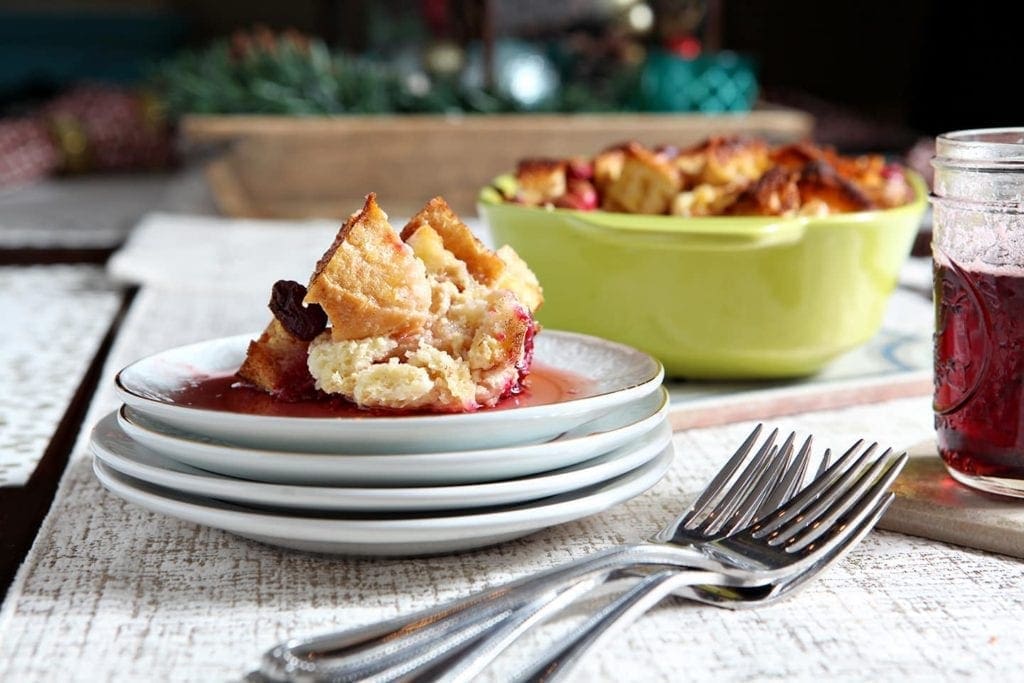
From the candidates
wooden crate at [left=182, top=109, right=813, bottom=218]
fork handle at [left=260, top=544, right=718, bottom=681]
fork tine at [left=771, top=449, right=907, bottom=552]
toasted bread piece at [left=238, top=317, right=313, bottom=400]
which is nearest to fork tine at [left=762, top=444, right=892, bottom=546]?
fork tine at [left=771, top=449, right=907, bottom=552]

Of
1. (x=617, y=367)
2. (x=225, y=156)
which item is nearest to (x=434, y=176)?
(x=225, y=156)

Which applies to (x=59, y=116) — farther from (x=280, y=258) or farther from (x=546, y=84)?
(x=280, y=258)

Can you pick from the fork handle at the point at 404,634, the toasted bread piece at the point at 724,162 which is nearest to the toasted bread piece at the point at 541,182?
the toasted bread piece at the point at 724,162

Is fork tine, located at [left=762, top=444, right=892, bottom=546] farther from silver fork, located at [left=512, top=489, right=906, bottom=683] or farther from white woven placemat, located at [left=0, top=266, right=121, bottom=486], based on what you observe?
white woven placemat, located at [left=0, top=266, right=121, bottom=486]

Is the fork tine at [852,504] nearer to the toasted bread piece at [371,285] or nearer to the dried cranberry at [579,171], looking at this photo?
the toasted bread piece at [371,285]

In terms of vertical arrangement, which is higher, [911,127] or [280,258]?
[280,258]

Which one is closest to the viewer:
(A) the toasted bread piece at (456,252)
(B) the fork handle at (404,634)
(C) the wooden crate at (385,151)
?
(B) the fork handle at (404,634)
